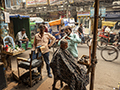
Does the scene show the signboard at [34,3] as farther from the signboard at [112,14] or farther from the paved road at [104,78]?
the paved road at [104,78]

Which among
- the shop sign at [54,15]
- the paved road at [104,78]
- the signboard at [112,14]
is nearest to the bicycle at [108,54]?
the paved road at [104,78]

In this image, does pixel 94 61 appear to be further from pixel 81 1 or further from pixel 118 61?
pixel 81 1

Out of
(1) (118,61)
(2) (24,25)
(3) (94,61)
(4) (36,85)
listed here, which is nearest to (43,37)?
(4) (36,85)

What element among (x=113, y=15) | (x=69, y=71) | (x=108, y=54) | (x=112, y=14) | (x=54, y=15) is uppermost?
(x=54, y=15)

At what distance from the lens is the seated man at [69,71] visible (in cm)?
Result: 221

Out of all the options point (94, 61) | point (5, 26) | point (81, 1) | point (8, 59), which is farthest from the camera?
point (81, 1)

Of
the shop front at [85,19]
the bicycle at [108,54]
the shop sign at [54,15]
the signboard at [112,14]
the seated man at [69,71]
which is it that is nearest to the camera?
the seated man at [69,71]

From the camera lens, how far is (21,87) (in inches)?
127

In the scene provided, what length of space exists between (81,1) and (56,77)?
41.5ft

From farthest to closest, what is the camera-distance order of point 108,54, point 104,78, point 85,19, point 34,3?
point 34,3 < point 85,19 < point 108,54 < point 104,78

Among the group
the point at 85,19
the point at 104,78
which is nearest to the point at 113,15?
the point at 85,19

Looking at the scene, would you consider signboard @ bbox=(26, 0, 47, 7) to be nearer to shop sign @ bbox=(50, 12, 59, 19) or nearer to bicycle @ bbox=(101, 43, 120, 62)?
shop sign @ bbox=(50, 12, 59, 19)

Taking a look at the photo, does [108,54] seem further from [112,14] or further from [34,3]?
[34,3]

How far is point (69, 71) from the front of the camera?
226cm
